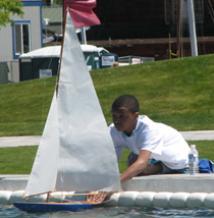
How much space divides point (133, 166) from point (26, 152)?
5.80 m

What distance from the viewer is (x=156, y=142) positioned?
34.6ft

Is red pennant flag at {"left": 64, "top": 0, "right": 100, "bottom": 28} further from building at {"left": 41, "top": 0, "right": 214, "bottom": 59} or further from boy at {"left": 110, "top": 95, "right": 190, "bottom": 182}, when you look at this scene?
building at {"left": 41, "top": 0, "right": 214, "bottom": 59}

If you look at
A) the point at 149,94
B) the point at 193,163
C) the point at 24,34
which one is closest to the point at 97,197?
the point at 193,163

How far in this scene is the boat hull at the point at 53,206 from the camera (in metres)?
10.5

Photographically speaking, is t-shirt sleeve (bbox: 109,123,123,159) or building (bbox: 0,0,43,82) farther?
building (bbox: 0,0,43,82)

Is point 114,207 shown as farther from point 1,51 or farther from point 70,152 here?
point 1,51

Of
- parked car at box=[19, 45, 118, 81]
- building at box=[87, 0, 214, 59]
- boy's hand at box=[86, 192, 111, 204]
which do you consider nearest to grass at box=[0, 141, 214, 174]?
boy's hand at box=[86, 192, 111, 204]

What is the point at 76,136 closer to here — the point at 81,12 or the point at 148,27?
the point at 81,12

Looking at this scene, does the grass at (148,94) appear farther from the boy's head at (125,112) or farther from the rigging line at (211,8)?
the rigging line at (211,8)

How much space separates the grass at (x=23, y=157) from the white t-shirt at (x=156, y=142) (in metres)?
2.29

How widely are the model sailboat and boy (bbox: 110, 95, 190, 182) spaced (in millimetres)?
206

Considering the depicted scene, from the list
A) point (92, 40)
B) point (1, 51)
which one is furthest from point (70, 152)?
point (92, 40)

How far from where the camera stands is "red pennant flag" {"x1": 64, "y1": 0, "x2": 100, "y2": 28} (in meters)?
10.8

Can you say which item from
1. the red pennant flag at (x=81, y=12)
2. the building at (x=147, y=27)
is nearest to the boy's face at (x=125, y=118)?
the red pennant flag at (x=81, y=12)
